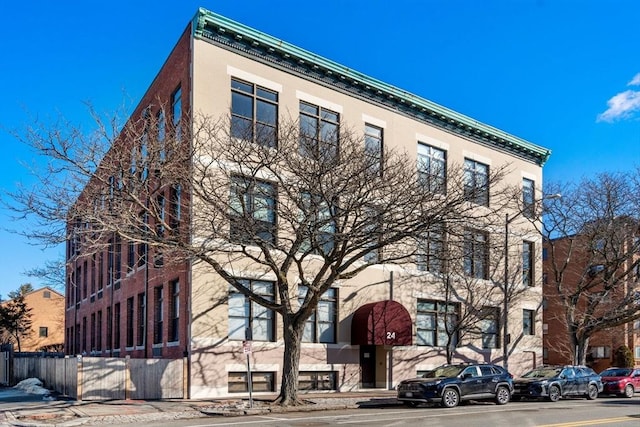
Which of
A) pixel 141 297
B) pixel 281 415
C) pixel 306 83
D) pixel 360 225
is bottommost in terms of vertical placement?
pixel 281 415

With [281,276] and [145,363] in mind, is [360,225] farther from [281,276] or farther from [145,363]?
[145,363]

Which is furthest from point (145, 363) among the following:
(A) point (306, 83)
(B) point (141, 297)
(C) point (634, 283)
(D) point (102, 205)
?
(C) point (634, 283)

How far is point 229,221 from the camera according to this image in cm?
2014

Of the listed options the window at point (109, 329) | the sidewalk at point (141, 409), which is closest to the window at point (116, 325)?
the window at point (109, 329)

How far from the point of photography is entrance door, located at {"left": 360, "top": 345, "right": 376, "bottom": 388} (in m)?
29.6

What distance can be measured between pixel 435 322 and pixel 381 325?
5.99 m

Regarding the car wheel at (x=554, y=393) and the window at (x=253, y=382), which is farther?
the car wheel at (x=554, y=393)

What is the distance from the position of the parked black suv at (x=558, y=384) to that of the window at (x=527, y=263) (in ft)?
35.3

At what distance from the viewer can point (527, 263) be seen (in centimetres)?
3909

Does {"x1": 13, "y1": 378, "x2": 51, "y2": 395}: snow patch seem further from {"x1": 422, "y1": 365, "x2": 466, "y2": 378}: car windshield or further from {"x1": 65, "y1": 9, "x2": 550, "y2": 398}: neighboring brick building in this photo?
{"x1": 422, "y1": 365, "x2": 466, "y2": 378}: car windshield

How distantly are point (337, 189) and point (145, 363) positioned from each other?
928 cm

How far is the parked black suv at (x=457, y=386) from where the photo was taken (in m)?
22.1

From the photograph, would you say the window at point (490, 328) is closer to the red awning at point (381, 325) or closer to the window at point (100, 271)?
the red awning at point (381, 325)

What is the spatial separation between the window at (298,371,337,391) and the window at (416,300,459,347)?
611 cm
